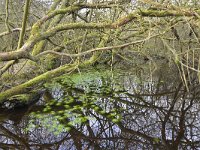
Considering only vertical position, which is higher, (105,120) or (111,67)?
(111,67)

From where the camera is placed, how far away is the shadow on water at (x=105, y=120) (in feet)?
21.5

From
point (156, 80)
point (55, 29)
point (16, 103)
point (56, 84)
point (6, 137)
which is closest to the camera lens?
point (55, 29)

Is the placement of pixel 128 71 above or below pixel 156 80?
above

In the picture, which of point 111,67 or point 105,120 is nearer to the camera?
point 111,67

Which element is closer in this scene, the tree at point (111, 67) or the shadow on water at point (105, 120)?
the tree at point (111, 67)

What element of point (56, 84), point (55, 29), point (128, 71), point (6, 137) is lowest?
point (6, 137)

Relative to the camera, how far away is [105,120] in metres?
7.54

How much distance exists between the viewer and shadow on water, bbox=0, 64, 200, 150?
6559mm

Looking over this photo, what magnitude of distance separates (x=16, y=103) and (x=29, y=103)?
48 centimetres

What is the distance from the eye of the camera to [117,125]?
7.25 meters

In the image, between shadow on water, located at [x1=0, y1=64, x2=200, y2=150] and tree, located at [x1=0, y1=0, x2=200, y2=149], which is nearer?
tree, located at [x1=0, y1=0, x2=200, y2=149]

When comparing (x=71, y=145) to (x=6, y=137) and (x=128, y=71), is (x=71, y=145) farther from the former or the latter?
(x=128, y=71)

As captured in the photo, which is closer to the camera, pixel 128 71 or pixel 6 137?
pixel 6 137

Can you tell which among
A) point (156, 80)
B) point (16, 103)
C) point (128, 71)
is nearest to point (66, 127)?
point (16, 103)
